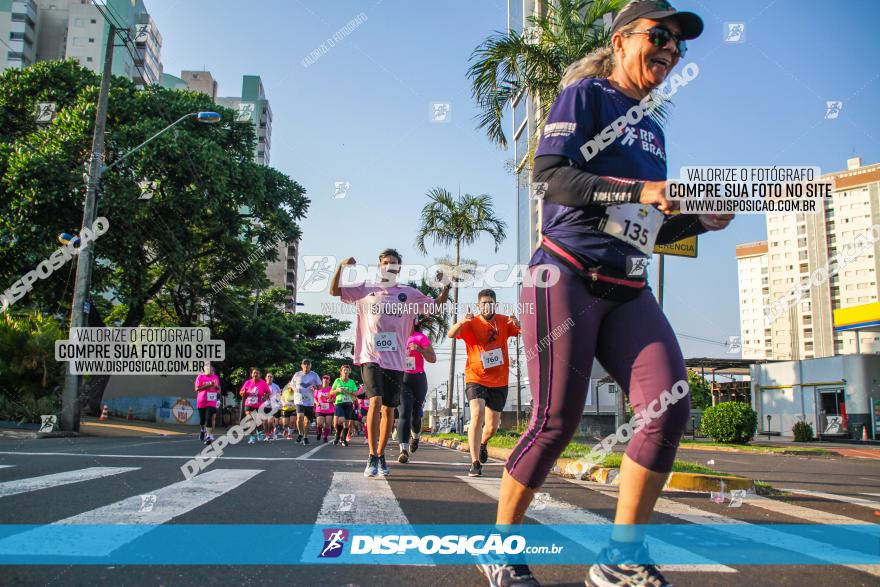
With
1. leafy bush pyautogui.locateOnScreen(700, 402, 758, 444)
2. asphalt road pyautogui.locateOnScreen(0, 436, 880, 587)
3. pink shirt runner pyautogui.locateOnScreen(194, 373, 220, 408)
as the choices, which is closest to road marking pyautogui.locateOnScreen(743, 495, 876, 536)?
asphalt road pyautogui.locateOnScreen(0, 436, 880, 587)

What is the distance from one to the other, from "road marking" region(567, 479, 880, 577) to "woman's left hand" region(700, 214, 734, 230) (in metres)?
1.68

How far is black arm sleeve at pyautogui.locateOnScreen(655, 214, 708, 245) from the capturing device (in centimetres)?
268

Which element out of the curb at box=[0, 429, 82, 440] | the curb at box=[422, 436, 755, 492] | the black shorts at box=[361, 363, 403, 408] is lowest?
the curb at box=[0, 429, 82, 440]

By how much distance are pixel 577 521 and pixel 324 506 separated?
5.26 feet

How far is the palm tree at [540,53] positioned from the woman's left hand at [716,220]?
33.6 feet

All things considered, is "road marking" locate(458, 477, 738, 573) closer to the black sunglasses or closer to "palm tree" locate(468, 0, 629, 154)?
the black sunglasses

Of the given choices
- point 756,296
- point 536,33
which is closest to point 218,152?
point 536,33

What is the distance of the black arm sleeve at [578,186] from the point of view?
7.71 ft

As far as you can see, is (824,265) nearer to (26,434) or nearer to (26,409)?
(26,409)

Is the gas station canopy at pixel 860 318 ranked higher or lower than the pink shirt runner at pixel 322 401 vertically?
higher

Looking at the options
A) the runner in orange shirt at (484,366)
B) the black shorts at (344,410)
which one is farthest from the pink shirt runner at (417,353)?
the black shorts at (344,410)

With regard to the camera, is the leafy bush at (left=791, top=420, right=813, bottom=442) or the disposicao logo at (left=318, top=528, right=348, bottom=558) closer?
the disposicao logo at (left=318, top=528, right=348, bottom=558)

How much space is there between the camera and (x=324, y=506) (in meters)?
4.37

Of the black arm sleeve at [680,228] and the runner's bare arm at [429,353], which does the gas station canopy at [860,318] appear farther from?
the black arm sleeve at [680,228]
